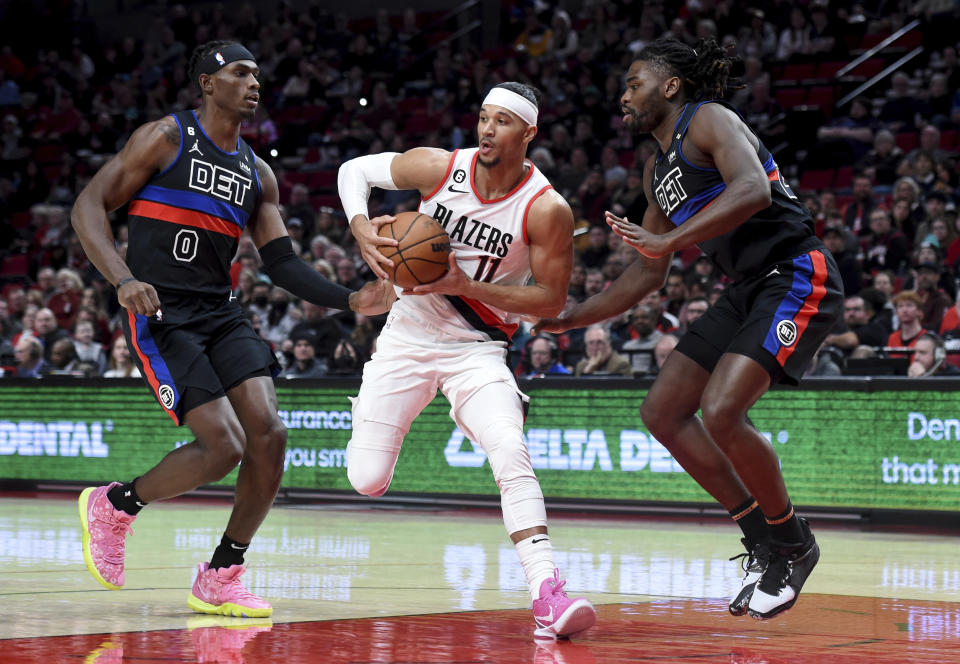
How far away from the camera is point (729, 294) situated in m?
5.48

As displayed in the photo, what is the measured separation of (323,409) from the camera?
12141 mm

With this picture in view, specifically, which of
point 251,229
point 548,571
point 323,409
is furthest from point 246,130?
point 548,571

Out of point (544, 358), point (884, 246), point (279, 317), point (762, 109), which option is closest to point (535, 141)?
point (762, 109)

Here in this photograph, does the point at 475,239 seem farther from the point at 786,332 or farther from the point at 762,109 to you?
the point at 762,109

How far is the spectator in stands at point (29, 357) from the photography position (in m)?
13.8

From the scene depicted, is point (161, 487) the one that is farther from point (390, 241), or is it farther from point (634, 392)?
point (634, 392)

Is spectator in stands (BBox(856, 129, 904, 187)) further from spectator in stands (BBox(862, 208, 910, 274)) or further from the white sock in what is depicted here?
the white sock

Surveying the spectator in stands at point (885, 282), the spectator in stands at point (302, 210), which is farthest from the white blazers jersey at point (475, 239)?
the spectator in stands at point (302, 210)

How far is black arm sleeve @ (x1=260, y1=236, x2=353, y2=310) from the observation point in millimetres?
5786

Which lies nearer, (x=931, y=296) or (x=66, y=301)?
(x=931, y=296)

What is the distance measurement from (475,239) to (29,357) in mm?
9727

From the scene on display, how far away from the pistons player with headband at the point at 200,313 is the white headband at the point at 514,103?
0.85 metres

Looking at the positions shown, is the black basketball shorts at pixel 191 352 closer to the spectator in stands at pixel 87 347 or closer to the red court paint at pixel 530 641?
the red court paint at pixel 530 641

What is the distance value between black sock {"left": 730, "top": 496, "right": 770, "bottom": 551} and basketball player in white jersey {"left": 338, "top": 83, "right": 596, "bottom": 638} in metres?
0.92
